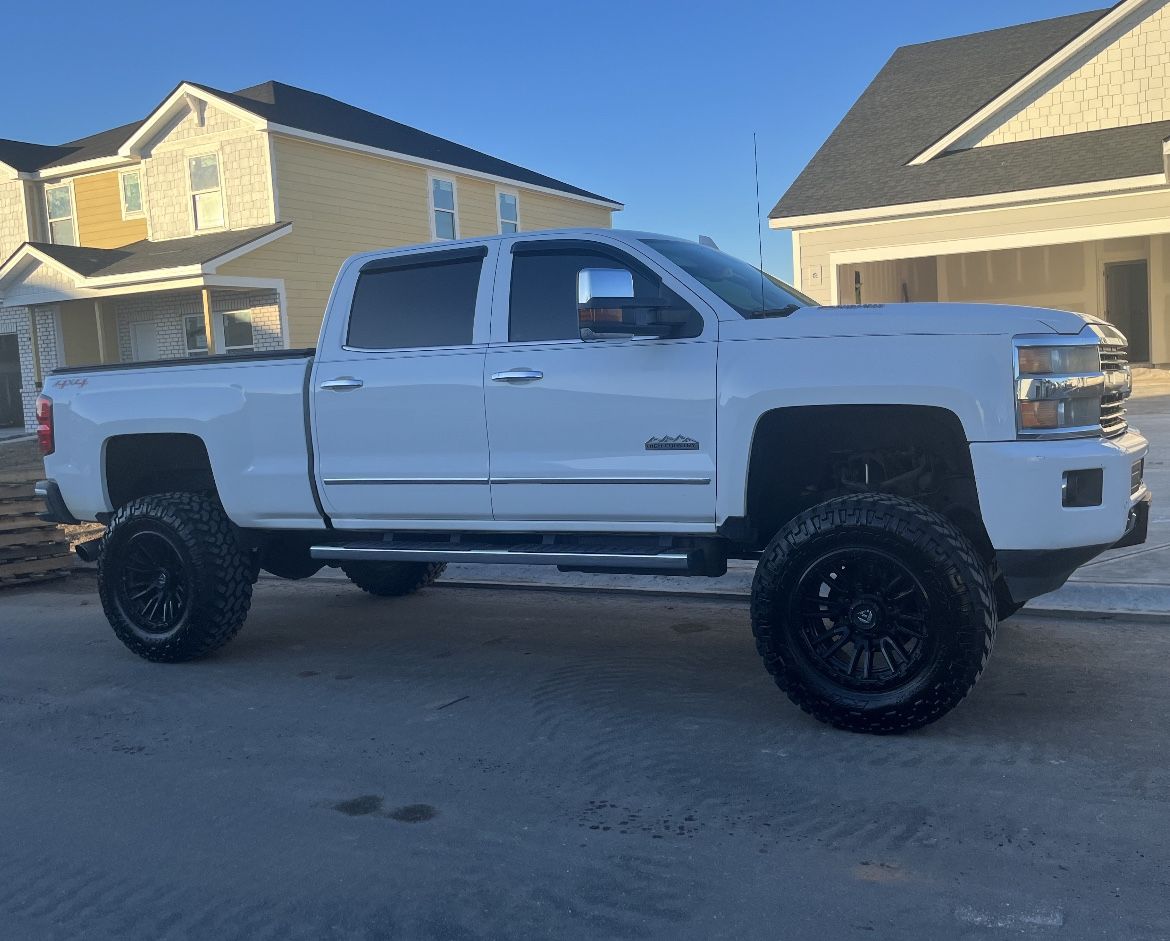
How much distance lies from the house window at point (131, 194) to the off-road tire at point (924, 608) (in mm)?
24688

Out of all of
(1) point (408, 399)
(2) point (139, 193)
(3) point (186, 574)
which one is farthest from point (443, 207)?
(1) point (408, 399)

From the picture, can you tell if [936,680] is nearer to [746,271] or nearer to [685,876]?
[685,876]

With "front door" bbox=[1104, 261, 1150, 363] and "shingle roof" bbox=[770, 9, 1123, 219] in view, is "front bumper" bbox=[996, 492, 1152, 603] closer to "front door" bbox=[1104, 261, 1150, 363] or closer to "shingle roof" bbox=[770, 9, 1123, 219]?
"shingle roof" bbox=[770, 9, 1123, 219]

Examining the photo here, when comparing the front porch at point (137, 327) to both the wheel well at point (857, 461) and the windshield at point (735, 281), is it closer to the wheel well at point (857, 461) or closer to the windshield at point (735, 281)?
the windshield at point (735, 281)

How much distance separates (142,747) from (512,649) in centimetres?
213

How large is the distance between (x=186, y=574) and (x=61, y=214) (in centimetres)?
2489

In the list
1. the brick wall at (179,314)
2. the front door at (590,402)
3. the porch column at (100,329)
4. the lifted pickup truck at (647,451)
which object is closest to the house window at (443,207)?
the brick wall at (179,314)

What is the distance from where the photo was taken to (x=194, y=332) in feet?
85.2

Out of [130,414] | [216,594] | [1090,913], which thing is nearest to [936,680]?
[1090,913]

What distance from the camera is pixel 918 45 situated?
80.9 ft

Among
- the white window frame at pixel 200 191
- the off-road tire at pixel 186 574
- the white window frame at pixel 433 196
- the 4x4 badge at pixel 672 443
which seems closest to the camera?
the 4x4 badge at pixel 672 443

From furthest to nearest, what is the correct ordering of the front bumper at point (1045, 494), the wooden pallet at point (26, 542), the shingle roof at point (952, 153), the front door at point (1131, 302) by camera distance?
the front door at point (1131, 302) < the shingle roof at point (952, 153) < the wooden pallet at point (26, 542) < the front bumper at point (1045, 494)

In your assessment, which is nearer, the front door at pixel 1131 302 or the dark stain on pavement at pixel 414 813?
the dark stain on pavement at pixel 414 813

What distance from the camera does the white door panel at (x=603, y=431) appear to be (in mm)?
5148
